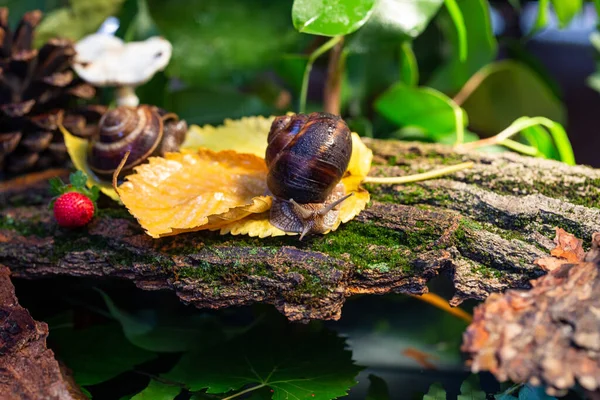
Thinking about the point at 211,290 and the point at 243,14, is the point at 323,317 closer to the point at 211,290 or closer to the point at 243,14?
the point at 211,290

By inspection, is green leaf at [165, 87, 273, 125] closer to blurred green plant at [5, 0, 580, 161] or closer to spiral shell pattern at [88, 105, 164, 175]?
blurred green plant at [5, 0, 580, 161]

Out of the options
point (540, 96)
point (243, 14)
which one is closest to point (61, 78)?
point (243, 14)

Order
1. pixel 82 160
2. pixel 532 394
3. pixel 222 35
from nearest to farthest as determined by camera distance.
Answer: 1. pixel 532 394
2. pixel 82 160
3. pixel 222 35

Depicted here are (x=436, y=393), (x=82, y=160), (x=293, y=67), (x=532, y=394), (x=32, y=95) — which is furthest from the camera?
(x=293, y=67)

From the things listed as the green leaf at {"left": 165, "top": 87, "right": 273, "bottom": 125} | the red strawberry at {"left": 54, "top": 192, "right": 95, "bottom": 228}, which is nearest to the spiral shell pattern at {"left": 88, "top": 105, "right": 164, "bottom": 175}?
the red strawberry at {"left": 54, "top": 192, "right": 95, "bottom": 228}

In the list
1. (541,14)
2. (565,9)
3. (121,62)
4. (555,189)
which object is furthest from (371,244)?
(565,9)

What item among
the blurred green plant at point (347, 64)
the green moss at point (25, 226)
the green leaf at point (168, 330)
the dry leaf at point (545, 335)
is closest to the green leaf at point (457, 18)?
the blurred green plant at point (347, 64)

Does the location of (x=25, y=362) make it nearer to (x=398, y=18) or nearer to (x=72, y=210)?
(x=72, y=210)
